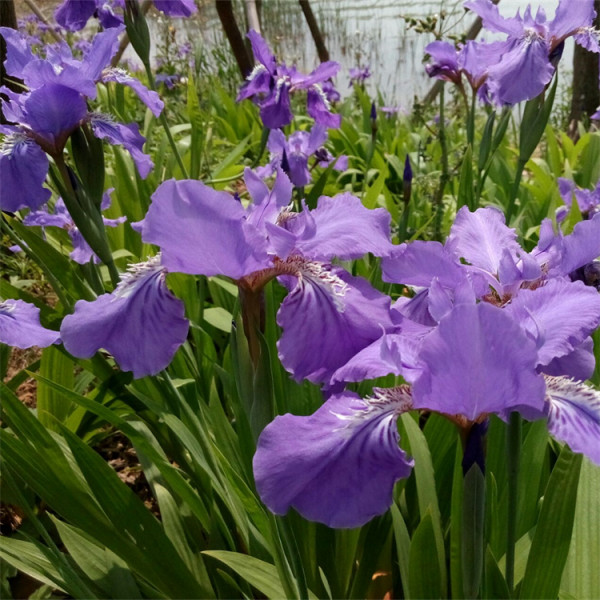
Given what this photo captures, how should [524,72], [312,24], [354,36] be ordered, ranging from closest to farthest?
1. [524,72]
2. [312,24]
3. [354,36]

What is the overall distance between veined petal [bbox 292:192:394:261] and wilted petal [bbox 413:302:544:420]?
0.25 m

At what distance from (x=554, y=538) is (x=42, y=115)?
1047mm

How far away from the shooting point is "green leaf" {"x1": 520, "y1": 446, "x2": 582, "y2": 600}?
0.90 meters

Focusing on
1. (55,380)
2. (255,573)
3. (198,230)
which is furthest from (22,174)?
(255,573)

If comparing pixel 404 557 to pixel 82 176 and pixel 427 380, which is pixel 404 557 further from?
pixel 82 176

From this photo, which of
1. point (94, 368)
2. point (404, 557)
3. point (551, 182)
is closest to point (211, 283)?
point (94, 368)

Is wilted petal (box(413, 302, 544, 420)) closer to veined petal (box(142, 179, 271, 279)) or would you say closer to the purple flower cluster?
veined petal (box(142, 179, 271, 279))

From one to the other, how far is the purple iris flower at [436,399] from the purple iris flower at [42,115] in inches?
27.9

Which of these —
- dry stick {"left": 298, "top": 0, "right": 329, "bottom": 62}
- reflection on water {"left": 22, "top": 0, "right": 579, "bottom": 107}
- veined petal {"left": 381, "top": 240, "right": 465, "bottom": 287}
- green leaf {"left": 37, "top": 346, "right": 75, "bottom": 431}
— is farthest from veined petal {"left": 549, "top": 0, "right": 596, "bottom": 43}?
reflection on water {"left": 22, "top": 0, "right": 579, "bottom": 107}

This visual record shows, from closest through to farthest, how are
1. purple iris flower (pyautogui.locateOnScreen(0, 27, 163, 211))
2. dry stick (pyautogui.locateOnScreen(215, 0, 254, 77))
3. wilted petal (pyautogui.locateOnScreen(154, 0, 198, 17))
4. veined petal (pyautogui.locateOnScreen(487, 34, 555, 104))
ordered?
purple iris flower (pyautogui.locateOnScreen(0, 27, 163, 211)) → veined petal (pyautogui.locateOnScreen(487, 34, 555, 104)) → wilted petal (pyautogui.locateOnScreen(154, 0, 198, 17)) → dry stick (pyautogui.locateOnScreen(215, 0, 254, 77))

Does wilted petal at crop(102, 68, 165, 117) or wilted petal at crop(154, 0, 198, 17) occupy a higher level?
wilted petal at crop(154, 0, 198, 17)

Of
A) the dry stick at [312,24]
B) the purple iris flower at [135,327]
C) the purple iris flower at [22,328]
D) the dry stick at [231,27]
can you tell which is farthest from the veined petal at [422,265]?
the dry stick at [312,24]

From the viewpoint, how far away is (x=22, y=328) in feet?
3.54

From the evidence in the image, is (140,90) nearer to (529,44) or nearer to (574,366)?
(529,44)
